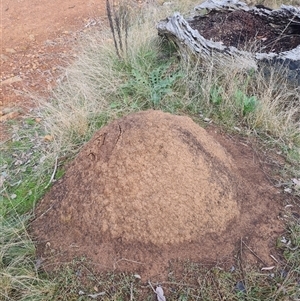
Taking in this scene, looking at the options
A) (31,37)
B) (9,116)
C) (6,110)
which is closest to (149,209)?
(9,116)

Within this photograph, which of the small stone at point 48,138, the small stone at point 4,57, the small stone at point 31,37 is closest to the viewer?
the small stone at point 48,138

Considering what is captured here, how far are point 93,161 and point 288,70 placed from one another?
2015 millimetres

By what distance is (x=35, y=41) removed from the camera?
478cm

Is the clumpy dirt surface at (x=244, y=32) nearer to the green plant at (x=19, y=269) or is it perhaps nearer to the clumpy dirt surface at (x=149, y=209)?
the clumpy dirt surface at (x=149, y=209)

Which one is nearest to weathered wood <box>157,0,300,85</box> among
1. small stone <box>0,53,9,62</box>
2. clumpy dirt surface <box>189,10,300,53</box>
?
clumpy dirt surface <box>189,10,300,53</box>

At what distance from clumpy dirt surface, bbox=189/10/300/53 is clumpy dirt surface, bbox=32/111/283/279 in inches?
87.6

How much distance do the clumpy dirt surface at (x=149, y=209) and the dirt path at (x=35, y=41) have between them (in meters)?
1.84

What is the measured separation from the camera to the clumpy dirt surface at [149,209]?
5.74 feet

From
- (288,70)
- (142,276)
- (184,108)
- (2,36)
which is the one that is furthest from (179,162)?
(2,36)

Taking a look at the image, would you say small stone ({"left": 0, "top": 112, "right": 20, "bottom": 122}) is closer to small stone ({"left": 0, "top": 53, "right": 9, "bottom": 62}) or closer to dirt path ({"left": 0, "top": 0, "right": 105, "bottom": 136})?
dirt path ({"left": 0, "top": 0, "right": 105, "bottom": 136})

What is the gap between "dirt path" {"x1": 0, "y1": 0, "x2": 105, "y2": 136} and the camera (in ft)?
12.4

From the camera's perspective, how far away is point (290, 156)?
8.25 ft

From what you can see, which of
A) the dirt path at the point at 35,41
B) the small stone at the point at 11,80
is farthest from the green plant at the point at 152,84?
the small stone at the point at 11,80

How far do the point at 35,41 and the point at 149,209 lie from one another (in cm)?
378
